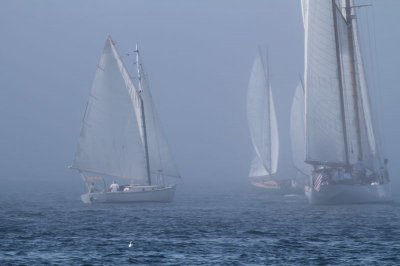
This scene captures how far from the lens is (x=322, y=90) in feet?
330

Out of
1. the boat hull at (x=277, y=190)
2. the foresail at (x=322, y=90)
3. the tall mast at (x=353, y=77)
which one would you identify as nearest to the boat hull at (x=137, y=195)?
the foresail at (x=322, y=90)

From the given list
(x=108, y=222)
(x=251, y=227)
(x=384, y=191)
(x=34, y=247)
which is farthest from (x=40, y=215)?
(x=384, y=191)

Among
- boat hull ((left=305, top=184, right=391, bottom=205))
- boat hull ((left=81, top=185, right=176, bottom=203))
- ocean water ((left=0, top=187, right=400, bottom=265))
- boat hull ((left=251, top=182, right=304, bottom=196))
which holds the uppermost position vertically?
boat hull ((left=251, top=182, right=304, bottom=196))

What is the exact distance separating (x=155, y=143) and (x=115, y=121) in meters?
5.17

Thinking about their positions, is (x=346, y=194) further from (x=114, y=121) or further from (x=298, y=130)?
(x=298, y=130)

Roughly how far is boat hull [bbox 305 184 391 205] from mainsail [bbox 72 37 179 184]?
65.9 ft

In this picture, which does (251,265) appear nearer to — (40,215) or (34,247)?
(34,247)

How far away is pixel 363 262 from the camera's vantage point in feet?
167

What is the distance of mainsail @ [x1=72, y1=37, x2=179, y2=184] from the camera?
110438mm

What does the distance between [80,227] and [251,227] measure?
11491mm

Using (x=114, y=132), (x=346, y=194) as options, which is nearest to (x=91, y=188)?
(x=114, y=132)

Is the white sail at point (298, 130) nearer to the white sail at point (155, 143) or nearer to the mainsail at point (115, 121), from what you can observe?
the white sail at point (155, 143)

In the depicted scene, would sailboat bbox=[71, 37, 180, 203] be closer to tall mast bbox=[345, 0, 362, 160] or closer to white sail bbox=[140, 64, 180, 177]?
white sail bbox=[140, 64, 180, 177]

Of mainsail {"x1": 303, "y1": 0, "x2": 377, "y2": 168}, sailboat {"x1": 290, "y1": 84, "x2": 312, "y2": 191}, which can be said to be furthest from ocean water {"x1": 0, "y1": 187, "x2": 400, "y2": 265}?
sailboat {"x1": 290, "y1": 84, "x2": 312, "y2": 191}
